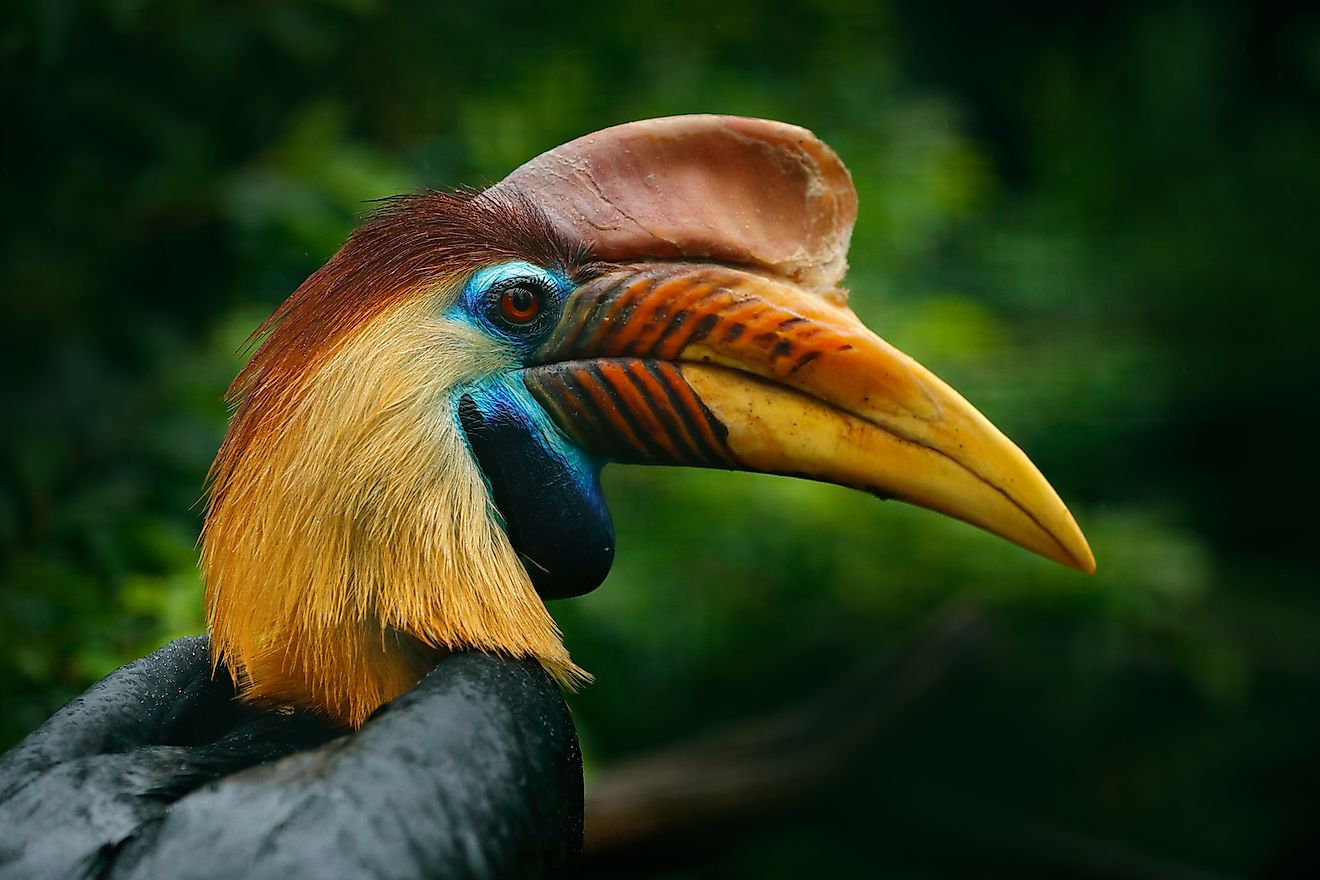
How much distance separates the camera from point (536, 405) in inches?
70.6

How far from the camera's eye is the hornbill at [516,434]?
1.68 meters

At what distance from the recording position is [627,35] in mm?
4359

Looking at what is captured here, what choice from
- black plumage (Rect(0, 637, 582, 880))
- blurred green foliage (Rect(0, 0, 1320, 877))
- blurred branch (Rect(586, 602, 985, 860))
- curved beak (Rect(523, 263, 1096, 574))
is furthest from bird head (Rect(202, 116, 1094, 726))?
blurred branch (Rect(586, 602, 985, 860))

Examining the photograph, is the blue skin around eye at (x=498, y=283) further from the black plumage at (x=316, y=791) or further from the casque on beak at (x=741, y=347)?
the black plumage at (x=316, y=791)

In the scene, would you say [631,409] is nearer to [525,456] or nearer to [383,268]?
[525,456]

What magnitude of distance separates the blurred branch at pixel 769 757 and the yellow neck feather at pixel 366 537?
6.73 feet

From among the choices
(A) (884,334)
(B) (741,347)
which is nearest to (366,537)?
(B) (741,347)

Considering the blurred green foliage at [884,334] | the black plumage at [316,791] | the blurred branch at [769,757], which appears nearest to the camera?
the black plumage at [316,791]

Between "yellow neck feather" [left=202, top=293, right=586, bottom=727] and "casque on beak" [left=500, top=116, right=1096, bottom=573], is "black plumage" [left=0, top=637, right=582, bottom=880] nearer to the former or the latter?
"yellow neck feather" [left=202, top=293, right=586, bottom=727]

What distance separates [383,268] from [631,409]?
1.15ft

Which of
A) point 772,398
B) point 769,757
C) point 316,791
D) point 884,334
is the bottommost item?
point 769,757

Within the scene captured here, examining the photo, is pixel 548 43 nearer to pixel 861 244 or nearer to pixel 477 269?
→ pixel 861 244

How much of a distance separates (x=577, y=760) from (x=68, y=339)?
1.97m

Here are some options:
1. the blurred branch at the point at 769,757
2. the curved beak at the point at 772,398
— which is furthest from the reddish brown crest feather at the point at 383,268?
the blurred branch at the point at 769,757
